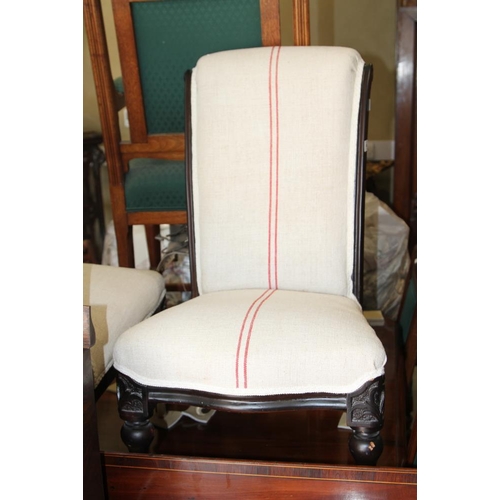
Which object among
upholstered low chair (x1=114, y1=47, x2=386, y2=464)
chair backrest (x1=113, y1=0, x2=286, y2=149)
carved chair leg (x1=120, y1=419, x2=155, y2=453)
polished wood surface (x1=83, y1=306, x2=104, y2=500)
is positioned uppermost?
chair backrest (x1=113, y1=0, x2=286, y2=149)

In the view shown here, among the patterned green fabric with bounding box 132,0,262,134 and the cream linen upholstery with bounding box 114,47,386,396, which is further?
the patterned green fabric with bounding box 132,0,262,134

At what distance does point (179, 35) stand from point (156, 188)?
0.35 metres

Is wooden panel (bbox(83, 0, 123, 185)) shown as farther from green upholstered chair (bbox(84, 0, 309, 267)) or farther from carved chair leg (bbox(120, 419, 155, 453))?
carved chair leg (bbox(120, 419, 155, 453))

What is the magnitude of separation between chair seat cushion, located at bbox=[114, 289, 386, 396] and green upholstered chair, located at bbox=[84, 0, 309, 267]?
0.66 m

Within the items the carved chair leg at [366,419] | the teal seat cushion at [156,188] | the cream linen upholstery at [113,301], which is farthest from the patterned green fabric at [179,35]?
the carved chair leg at [366,419]

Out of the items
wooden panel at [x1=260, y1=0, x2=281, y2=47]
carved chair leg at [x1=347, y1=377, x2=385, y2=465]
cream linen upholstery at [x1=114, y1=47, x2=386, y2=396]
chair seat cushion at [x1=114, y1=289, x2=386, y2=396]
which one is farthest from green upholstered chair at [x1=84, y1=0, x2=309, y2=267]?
carved chair leg at [x1=347, y1=377, x2=385, y2=465]

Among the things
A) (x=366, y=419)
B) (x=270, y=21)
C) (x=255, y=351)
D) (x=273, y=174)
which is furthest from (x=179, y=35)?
(x=366, y=419)

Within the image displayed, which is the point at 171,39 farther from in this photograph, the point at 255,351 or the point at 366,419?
the point at 366,419

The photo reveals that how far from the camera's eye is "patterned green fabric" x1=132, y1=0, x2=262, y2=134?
4.59 ft

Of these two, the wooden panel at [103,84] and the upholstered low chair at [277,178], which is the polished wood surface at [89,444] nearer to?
the upholstered low chair at [277,178]

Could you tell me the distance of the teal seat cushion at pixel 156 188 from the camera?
5.14 feet

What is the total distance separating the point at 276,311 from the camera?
3.07 feet
